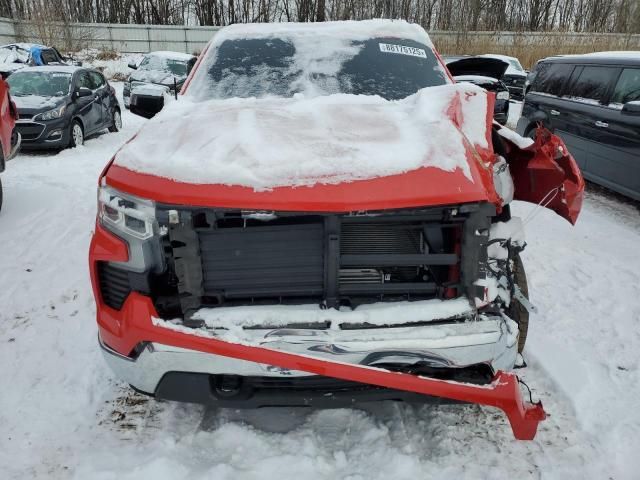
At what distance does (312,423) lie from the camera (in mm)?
2508

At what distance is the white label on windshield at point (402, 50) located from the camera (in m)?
3.74

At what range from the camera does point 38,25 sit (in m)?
26.0

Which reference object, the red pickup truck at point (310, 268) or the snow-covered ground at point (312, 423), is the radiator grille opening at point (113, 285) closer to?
the red pickup truck at point (310, 268)

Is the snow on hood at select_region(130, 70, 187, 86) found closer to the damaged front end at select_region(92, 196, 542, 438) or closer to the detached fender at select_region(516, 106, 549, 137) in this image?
the detached fender at select_region(516, 106, 549, 137)

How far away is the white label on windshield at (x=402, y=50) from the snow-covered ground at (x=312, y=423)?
2.00m

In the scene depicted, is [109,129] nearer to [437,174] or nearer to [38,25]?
[437,174]

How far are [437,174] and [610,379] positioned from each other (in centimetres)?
176

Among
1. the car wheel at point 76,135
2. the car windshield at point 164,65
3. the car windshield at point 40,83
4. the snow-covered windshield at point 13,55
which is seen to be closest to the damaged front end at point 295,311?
the car wheel at point 76,135

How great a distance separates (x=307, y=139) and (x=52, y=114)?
816 centimetres

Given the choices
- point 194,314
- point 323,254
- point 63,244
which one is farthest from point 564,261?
point 63,244

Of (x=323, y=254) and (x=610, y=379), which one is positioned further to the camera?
(x=610, y=379)

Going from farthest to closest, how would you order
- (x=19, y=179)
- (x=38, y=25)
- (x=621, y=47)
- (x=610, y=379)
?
1. (x=38, y=25)
2. (x=621, y=47)
3. (x=19, y=179)
4. (x=610, y=379)

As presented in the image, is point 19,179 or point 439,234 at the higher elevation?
point 439,234

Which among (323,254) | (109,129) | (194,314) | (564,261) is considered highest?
(323,254)
